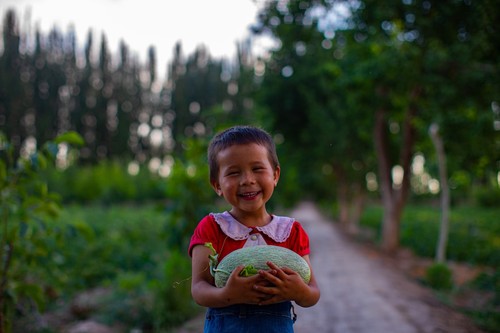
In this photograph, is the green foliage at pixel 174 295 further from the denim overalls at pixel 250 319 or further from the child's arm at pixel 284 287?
the child's arm at pixel 284 287

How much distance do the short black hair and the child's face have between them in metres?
0.03

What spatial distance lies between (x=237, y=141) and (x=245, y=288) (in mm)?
650

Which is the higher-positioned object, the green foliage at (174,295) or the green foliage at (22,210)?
the green foliage at (22,210)

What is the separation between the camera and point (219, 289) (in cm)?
180

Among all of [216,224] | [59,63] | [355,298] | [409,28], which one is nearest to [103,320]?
[355,298]

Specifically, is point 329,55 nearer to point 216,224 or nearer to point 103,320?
point 103,320

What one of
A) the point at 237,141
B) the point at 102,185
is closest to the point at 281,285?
the point at 237,141

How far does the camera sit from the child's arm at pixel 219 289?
5.68ft

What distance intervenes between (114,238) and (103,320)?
5.77m

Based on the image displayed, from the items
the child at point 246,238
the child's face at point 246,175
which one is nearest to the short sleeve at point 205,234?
the child at point 246,238

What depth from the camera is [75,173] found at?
30016mm

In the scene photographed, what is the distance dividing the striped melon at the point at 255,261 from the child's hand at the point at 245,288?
0.03 meters

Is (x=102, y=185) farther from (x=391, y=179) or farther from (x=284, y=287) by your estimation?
(x=284, y=287)

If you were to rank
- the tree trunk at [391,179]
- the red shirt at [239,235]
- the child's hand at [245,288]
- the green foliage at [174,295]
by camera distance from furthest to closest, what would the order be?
the tree trunk at [391,179], the green foliage at [174,295], the red shirt at [239,235], the child's hand at [245,288]
